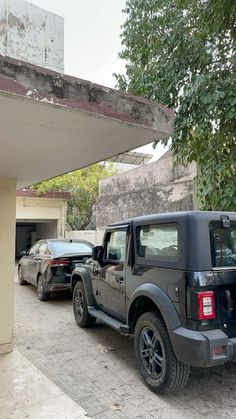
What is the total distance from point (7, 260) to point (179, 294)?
9.05 ft

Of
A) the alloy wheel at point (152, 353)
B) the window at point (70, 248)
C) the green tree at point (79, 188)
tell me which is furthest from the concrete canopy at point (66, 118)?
the green tree at point (79, 188)

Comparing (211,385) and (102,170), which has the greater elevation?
(102,170)

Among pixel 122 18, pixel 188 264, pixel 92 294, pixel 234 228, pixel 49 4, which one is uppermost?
pixel 122 18

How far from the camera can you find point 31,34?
3553 mm

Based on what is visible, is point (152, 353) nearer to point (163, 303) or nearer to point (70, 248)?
point (163, 303)

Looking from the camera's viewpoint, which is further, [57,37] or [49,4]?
[49,4]

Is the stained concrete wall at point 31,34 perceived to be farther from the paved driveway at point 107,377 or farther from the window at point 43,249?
the window at point 43,249

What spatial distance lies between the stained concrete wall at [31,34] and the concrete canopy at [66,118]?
1.02 metres

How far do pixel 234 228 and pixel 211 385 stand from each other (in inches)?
70.8

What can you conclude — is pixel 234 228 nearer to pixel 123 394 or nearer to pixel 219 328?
pixel 219 328

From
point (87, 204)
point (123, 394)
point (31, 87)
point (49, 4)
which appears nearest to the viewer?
point (31, 87)

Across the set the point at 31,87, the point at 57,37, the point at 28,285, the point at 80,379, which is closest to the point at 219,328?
the point at 80,379

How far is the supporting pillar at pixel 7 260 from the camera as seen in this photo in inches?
181

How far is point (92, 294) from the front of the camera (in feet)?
18.0
